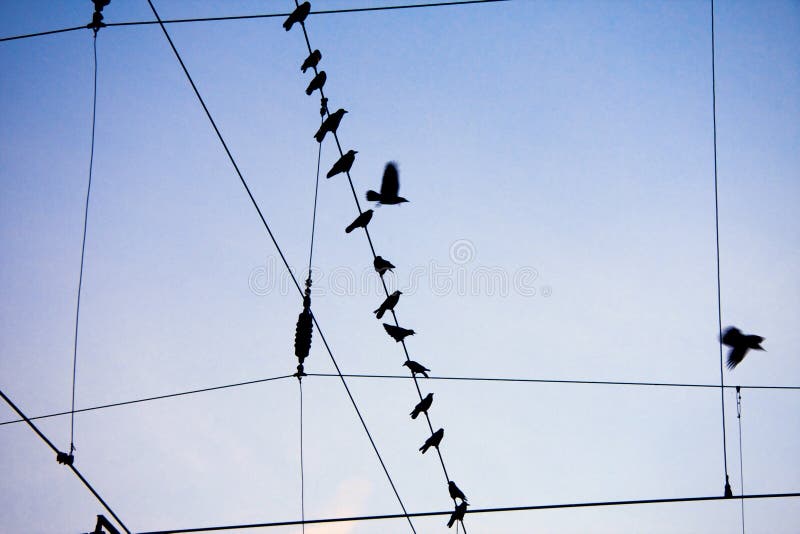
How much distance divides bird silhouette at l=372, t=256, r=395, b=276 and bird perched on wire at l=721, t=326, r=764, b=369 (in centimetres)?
413

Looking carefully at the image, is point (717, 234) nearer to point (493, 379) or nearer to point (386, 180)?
point (493, 379)

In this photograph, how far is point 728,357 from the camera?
7645 millimetres

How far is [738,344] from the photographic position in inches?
301

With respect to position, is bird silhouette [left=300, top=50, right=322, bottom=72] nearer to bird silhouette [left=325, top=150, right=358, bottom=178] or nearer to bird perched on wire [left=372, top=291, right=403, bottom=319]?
bird silhouette [left=325, top=150, right=358, bottom=178]

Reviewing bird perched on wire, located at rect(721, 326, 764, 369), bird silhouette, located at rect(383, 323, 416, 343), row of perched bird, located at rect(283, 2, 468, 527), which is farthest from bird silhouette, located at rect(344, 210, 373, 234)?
bird perched on wire, located at rect(721, 326, 764, 369)

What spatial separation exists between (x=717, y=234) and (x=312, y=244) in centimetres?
446

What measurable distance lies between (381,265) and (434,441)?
1666mm

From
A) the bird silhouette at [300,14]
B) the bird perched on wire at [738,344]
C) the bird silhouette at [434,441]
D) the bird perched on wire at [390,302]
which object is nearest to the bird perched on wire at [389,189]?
the bird perched on wire at [390,302]

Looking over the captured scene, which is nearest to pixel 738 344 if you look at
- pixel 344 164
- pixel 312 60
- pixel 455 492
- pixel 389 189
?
pixel 455 492

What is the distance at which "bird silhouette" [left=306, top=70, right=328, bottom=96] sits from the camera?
556 cm

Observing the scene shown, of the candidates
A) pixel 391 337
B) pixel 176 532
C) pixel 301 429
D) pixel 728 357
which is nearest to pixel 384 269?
pixel 391 337

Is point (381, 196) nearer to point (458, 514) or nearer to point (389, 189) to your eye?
point (389, 189)

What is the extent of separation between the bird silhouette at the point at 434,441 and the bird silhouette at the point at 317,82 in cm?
308

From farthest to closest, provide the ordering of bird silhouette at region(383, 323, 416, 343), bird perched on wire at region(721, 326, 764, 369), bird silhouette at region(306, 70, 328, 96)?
bird perched on wire at region(721, 326, 764, 369) → bird silhouette at region(383, 323, 416, 343) → bird silhouette at region(306, 70, 328, 96)
